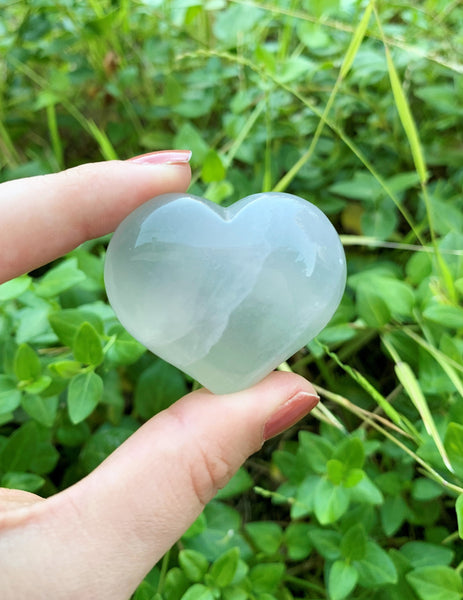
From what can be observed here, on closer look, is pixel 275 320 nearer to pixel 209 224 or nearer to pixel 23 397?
pixel 209 224

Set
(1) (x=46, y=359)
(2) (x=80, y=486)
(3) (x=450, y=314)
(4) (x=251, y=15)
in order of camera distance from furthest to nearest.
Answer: (4) (x=251, y=15)
(1) (x=46, y=359)
(3) (x=450, y=314)
(2) (x=80, y=486)

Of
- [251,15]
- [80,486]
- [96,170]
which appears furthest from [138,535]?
[251,15]

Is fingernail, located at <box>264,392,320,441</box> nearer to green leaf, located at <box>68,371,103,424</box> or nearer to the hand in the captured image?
the hand

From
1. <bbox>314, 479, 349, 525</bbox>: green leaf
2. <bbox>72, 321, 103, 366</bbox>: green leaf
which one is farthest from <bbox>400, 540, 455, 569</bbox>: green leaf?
<bbox>72, 321, 103, 366</bbox>: green leaf

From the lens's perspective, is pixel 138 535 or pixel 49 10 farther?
pixel 49 10

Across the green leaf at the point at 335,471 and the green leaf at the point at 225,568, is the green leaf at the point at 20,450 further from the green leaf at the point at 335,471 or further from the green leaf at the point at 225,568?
the green leaf at the point at 335,471

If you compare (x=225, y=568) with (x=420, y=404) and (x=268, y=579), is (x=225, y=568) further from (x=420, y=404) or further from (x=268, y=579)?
(x=420, y=404)
